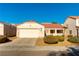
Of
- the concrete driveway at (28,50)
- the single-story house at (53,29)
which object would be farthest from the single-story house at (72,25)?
the concrete driveway at (28,50)

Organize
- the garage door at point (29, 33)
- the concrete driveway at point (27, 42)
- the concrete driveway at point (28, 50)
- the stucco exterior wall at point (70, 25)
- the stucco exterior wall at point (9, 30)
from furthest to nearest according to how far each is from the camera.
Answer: the stucco exterior wall at point (9, 30)
the stucco exterior wall at point (70, 25)
the garage door at point (29, 33)
the concrete driveway at point (27, 42)
the concrete driveway at point (28, 50)

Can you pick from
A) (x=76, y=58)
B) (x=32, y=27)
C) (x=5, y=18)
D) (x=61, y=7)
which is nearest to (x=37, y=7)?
(x=61, y=7)

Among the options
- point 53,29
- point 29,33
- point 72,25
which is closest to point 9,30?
point 29,33

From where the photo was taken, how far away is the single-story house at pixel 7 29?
1226 inches

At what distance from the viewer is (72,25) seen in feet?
107

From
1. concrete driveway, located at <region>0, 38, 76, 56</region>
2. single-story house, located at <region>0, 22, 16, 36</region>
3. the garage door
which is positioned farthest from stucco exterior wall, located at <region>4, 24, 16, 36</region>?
concrete driveway, located at <region>0, 38, 76, 56</region>

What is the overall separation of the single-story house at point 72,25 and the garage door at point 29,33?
4402 millimetres

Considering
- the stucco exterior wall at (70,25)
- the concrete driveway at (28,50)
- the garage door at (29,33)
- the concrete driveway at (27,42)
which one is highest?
the stucco exterior wall at (70,25)

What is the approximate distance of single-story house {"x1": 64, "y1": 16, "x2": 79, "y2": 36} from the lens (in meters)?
31.0

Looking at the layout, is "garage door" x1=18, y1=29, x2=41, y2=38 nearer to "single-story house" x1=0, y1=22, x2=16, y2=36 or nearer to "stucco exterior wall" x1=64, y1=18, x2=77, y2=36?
"single-story house" x1=0, y1=22, x2=16, y2=36

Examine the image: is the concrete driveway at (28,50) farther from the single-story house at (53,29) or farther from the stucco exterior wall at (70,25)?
the single-story house at (53,29)

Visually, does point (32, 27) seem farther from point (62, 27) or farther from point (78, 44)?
point (78, 44)

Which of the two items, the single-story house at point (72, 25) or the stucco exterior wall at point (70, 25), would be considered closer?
the single-story house at point (72, 25)

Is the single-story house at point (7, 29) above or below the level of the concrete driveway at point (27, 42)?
above
